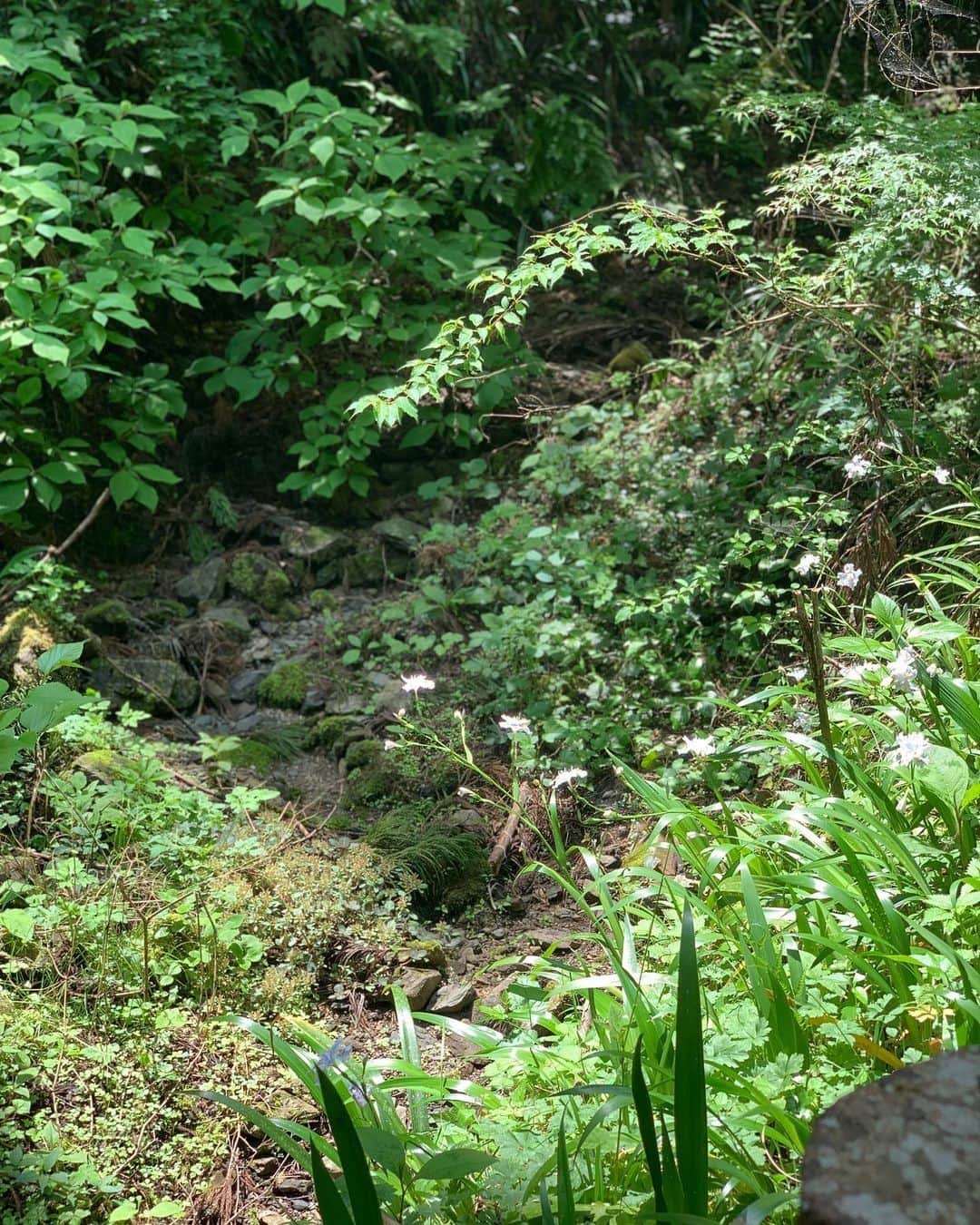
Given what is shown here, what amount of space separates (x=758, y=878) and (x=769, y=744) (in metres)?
0.35

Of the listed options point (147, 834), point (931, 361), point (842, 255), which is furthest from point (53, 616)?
point (931, 361)

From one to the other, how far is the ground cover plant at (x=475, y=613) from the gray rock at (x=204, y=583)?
0.05m

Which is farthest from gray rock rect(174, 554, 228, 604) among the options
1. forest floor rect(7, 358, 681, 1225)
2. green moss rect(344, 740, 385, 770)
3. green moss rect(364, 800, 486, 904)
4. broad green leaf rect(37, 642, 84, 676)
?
broad green leaf rect(37, 642, 84, 676)

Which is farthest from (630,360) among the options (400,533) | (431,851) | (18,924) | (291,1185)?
(291,1185)

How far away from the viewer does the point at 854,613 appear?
121 inches

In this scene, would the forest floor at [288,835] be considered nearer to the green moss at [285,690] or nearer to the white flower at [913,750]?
the green moss at [285,690]

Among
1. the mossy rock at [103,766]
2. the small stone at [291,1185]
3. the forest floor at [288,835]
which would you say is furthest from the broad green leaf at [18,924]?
the small stone at [291,1185]

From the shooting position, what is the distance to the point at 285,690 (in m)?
3.67

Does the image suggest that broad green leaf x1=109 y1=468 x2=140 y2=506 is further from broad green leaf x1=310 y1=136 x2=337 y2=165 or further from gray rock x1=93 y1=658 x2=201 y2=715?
broad green leaf x1=310 y1=136 x2=337 y2=165

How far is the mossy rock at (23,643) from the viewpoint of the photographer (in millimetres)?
3189

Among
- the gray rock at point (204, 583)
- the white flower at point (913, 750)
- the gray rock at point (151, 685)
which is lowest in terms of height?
the gray rock at point (151, 685)

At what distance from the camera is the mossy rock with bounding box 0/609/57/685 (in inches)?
126

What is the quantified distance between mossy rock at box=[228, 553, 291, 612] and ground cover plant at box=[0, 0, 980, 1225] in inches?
1.3

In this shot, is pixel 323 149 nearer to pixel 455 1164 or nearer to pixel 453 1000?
pixel 453 1000
